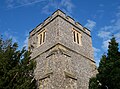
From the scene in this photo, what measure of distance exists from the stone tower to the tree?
1.76 meters

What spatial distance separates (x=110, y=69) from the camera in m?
8.08

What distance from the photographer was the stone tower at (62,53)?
459 inches

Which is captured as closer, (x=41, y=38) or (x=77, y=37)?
(x=77, y=37)

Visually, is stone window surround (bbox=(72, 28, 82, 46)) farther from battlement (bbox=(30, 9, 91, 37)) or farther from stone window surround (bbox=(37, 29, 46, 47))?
stone window surround (bbox=(37, 29, 46, 47))

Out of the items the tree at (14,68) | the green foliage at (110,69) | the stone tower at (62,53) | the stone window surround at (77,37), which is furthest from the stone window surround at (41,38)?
the green foliage at (110,69)

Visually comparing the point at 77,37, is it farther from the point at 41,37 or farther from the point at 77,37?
the point at 41,37

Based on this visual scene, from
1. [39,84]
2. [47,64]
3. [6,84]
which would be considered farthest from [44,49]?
[6,84]

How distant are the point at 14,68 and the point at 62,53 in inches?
163

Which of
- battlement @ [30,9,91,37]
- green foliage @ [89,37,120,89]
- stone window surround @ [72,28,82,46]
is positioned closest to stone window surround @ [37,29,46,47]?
battlement @ [30,9,91,37]

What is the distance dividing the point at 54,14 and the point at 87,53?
4.77 m

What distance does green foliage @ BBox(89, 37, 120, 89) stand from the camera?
776 centimetres

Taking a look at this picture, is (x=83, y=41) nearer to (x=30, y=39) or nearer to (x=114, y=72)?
A: (x=30, y=39)

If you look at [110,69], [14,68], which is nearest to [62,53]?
[14,68]

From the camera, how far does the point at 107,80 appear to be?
8078 mm
